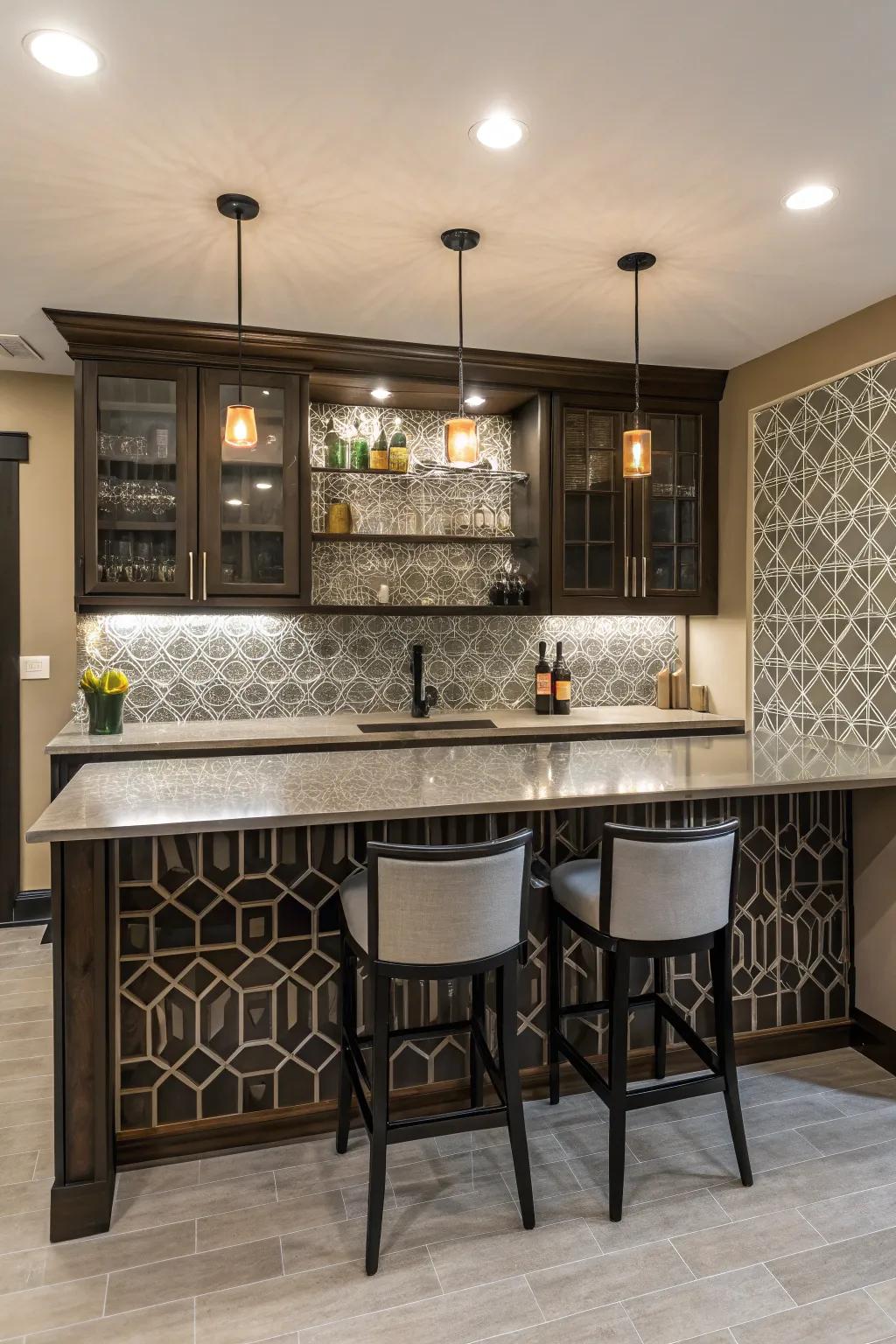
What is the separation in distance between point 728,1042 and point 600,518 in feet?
8.73

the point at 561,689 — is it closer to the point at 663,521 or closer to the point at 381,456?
the point at 663,521

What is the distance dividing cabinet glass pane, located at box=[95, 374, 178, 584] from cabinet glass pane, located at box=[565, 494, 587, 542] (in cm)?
184

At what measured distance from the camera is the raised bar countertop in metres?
3.39

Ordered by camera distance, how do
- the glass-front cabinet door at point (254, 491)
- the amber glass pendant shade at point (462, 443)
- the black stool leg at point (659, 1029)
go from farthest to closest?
the glass-front cabinet door at point (254, 491) → the amber glass pendant shade at point (462, 443) → the black stool leg at point (659, 1029)

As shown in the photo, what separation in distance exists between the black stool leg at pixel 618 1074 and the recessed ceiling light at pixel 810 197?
2.16m

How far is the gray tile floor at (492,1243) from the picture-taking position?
167cm

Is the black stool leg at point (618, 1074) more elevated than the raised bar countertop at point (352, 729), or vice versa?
the raised bar countertop at point (352, 729)

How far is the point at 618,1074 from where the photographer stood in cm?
200

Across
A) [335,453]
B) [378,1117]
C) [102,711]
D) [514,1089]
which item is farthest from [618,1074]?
[335,453]

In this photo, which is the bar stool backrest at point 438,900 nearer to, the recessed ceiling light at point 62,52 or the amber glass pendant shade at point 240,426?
the amber glass pendant shade at point 240,426

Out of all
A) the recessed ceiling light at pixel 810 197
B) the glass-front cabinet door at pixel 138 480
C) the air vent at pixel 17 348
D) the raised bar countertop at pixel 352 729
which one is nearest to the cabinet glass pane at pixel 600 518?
the raised bar countertop at pixel 352 729

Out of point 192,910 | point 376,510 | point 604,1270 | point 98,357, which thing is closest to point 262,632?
point 376,510

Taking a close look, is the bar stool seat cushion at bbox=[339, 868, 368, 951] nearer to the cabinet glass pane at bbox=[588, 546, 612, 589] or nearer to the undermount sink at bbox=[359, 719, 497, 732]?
the undermount sink at bbox=[359, 719, 497, 732]

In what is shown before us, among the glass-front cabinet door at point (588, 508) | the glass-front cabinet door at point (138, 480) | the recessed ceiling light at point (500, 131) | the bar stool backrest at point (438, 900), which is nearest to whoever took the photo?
the bar stool backrest at point (438, 900)
